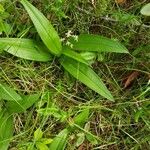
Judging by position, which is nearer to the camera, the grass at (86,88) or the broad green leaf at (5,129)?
the broad green leaf at (5,129)

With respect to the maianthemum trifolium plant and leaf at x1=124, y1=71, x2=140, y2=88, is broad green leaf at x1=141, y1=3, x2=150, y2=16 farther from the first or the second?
leaf at x1=124, y1=71, x2=140, y2=88

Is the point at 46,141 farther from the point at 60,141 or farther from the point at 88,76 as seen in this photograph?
the point at 88,76

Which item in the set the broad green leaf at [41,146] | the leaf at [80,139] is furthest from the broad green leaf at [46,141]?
the leaf at [80,139]

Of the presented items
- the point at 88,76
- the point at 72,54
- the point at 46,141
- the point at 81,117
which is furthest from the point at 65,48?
the point at 46,141

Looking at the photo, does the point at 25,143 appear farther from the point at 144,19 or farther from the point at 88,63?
the point at 144,19

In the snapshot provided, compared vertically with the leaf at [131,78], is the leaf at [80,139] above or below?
below

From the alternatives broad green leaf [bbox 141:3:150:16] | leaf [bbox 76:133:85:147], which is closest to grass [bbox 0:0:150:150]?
leaf [bbox 76:133:85:147]

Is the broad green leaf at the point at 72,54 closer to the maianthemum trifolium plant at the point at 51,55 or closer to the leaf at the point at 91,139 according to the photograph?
the maianthemum trifolium plant at the point at 51,55
